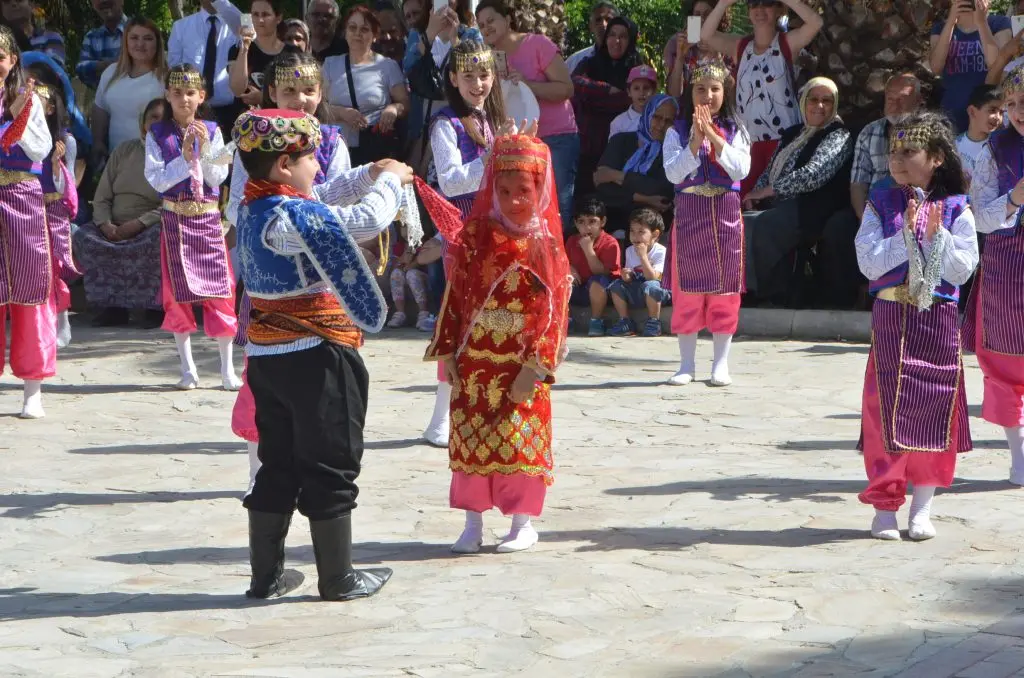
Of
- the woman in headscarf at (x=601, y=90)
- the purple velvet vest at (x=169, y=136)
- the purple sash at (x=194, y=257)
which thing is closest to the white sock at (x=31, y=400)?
the purple sash at (x=194, y=257)

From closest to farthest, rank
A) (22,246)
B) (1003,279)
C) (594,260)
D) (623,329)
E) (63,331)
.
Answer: (1003,279)
(22,246)
(63,331)
(623,329)
(594,260)

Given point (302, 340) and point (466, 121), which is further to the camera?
point (466, 121)

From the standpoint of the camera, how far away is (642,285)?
11117 mm

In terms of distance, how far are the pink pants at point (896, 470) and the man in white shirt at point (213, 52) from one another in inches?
295

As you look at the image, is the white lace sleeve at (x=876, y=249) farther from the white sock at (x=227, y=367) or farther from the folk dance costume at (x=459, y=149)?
the white sock at (x=227, y=367)

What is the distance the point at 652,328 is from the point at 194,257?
361 centimetres

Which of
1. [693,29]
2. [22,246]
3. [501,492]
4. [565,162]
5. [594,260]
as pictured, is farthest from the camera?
[565,162]

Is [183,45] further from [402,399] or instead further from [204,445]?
[204,445]

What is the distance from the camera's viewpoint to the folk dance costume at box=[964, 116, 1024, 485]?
650 cm

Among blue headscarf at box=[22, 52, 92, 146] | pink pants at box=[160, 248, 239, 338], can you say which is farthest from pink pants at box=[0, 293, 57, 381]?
blue headscarf at box=[22, 52, 92, 146]

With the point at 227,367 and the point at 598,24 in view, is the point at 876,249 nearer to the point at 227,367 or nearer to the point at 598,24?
the point at 227,367

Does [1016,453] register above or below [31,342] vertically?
below

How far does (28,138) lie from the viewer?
799 centimetres

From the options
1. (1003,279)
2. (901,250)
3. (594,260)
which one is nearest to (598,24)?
(594,260)
